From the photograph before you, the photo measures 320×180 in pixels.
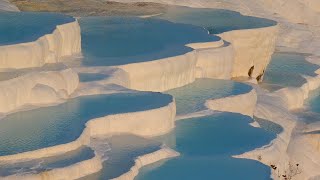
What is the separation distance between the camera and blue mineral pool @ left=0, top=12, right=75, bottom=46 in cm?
1371

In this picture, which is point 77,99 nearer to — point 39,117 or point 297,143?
point 39,117

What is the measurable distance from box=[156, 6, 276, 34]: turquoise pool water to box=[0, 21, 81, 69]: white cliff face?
471cm

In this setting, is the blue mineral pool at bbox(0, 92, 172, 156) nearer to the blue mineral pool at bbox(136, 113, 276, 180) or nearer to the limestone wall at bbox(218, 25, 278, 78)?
the blue mineral pool at bbox(136, 113, 276, 180)

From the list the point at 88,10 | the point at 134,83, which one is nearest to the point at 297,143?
the point at 134,83

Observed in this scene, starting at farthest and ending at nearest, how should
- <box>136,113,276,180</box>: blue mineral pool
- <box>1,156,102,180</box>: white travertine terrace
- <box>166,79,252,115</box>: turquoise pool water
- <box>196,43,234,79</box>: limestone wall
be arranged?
<box>196,43,234,79</box>: limestone wall, <box>166,79,252,115</box>: turquoise pool water, <box>136,113,276,180</box>: blue mineral pool, <box>1,156,102,180</box>: white travertine terrace

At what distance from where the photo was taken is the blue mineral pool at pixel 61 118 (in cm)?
1046

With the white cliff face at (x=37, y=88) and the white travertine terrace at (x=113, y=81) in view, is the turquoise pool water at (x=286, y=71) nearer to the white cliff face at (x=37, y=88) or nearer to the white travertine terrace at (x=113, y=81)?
the white travertine terrace at (x=113, y=81)

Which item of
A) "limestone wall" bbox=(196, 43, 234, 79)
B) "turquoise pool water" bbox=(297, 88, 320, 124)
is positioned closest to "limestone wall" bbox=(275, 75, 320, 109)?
"turquoise pool water" bbox=(297, 88, 320, 124)

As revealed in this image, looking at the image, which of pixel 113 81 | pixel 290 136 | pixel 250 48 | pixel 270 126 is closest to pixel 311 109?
pixel 250 48

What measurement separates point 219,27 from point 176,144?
8.29 m

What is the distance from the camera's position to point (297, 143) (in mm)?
15523

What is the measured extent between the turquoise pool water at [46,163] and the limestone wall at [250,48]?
345 inches

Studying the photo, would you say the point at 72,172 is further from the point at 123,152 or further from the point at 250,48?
the point at 250,48

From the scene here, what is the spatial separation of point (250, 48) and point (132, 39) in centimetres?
357
